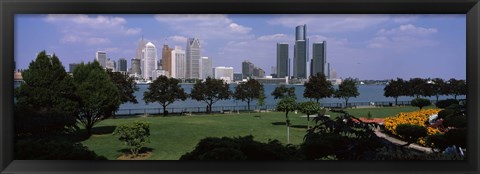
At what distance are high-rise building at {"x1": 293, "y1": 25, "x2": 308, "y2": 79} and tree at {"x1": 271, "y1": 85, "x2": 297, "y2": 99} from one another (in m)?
0.29

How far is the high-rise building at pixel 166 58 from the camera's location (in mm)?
3248

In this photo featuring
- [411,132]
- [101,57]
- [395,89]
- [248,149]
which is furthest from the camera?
[395,89]

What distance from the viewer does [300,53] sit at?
3287 millimetres

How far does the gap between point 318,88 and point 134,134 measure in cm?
199

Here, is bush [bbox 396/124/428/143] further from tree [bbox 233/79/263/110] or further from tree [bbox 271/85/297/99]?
tree [bbox 233/79/263/110]

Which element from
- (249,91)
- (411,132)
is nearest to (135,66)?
(249,91)

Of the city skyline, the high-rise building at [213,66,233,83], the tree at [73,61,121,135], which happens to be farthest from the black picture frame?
the tree at [73,61,121,135]

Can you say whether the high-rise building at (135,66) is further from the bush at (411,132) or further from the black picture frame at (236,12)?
the bush at (411,132)

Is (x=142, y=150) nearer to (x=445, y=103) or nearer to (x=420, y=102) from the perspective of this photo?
(x=420, y=102)

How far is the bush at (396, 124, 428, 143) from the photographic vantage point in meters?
3.12

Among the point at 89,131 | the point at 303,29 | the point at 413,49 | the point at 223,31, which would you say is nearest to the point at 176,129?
the point at 89,131

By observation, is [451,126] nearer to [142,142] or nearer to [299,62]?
[299,62]

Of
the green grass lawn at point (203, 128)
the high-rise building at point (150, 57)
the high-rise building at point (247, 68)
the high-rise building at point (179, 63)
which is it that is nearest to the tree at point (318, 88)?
the green grass lawn at point (203, 128)

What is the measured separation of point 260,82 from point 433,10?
68.8 inches
